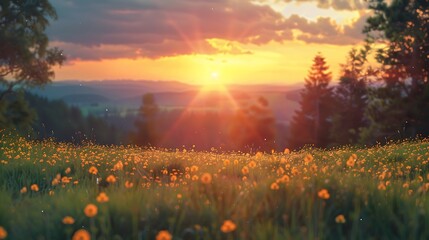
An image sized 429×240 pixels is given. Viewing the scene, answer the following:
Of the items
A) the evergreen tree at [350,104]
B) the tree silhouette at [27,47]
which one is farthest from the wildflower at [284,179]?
the evergreen tree at [350,104]

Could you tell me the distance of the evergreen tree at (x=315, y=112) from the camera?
60812 mm

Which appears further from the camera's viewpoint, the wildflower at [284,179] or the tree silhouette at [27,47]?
the tree silhouette at [27,47]

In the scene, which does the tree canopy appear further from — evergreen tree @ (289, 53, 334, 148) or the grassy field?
evergreen tree @ (289, 53, 334, 148)

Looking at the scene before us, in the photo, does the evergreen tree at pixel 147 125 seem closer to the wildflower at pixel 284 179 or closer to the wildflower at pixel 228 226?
the wildflower at pixel 284 179

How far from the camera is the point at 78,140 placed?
1664 centimetres

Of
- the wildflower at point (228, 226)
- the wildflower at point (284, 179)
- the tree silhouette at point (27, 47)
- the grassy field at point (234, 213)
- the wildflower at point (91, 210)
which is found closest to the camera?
the wildflower at point (228, 226)

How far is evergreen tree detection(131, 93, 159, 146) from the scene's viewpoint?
5619cm

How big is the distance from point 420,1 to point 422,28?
2.11 metres

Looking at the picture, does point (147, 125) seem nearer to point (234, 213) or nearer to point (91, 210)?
point (234, 213)

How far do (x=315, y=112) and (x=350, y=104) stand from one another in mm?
6790

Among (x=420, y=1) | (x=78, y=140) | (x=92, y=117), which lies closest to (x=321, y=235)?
(x=78, y=140)

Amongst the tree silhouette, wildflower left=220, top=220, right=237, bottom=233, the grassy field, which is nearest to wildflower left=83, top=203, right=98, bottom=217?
the grassy field

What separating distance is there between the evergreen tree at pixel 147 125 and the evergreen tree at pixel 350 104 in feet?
70.8

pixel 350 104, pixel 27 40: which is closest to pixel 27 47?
pixel 27 40
